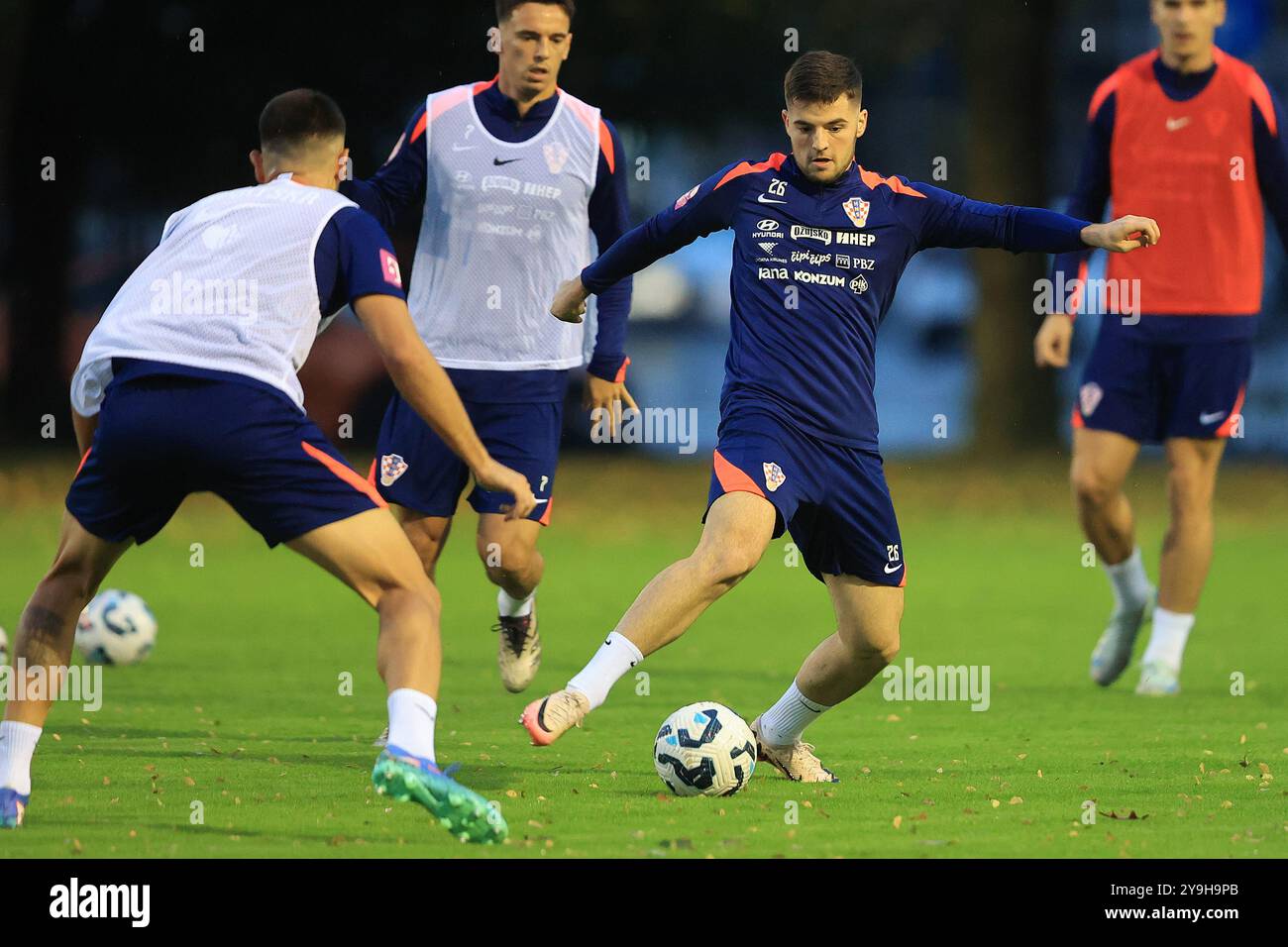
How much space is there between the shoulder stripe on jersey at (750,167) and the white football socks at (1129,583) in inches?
146

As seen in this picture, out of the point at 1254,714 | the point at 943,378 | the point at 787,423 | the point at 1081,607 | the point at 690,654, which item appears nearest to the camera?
the point at 787,423

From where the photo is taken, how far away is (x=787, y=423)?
7082 mm

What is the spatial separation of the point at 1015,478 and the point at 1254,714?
1367 cm

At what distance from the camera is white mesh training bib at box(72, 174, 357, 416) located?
6055 mm

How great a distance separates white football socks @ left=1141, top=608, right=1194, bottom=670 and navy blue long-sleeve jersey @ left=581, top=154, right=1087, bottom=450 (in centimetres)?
342

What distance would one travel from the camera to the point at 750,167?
735 centimetres

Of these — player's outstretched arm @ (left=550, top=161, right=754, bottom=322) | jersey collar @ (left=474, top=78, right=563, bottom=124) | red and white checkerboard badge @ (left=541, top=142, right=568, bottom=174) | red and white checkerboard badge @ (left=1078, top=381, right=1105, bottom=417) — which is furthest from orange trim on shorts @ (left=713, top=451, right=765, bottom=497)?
red and white checkerboard badge @ (left=1078, top=381, right=1105, bottom=417)

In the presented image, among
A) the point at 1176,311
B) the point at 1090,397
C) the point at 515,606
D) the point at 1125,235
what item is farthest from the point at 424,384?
the point at 1176,311

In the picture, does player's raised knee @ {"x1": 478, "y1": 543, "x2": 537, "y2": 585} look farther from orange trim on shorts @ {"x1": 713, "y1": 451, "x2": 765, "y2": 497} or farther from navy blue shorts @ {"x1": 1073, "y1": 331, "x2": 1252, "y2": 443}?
navy blue shorts @ {"x1": 1073, "y1": 331, "x2": 1252, "y2": 443}

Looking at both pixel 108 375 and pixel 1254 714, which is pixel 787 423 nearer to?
pixel 108 375

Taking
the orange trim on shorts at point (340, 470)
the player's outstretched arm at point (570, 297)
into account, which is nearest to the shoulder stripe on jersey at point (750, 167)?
the player's outstretched arm at point (570, 297)

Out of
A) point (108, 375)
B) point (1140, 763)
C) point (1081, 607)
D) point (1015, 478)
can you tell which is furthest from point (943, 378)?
point (108, 375)
